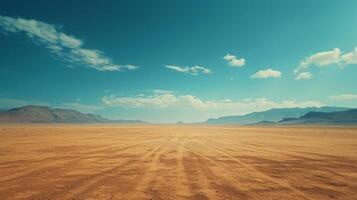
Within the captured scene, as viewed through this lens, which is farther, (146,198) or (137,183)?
(137,183)

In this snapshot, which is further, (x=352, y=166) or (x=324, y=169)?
(x=352, y=166)

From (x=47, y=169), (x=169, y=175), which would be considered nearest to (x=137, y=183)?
(x=169, y=175)

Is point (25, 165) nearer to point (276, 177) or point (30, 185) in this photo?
point (30, 185)

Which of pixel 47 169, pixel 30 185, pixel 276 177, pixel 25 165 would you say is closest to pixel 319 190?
pixel 276 177

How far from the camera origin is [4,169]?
10617mm

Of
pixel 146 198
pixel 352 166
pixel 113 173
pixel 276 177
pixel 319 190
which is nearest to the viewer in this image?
pixel 146 198

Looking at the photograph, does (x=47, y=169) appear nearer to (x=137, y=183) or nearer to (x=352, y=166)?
(x=137, y=183)

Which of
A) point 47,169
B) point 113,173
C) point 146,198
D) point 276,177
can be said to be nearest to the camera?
point 146,198

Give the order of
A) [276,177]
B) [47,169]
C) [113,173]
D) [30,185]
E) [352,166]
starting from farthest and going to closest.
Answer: [352,166] → [47,169] → [113,173] → [276,177] → [30,185]

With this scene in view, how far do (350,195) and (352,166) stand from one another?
214 inches

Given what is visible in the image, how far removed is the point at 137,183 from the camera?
8.10m

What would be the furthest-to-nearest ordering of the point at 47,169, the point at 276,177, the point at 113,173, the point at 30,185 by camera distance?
the point at 47,169 < the point at 113,173 < the point at 276,177 < the point at 30,185

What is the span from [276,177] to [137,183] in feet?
16.5

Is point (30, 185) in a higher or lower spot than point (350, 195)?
higher
